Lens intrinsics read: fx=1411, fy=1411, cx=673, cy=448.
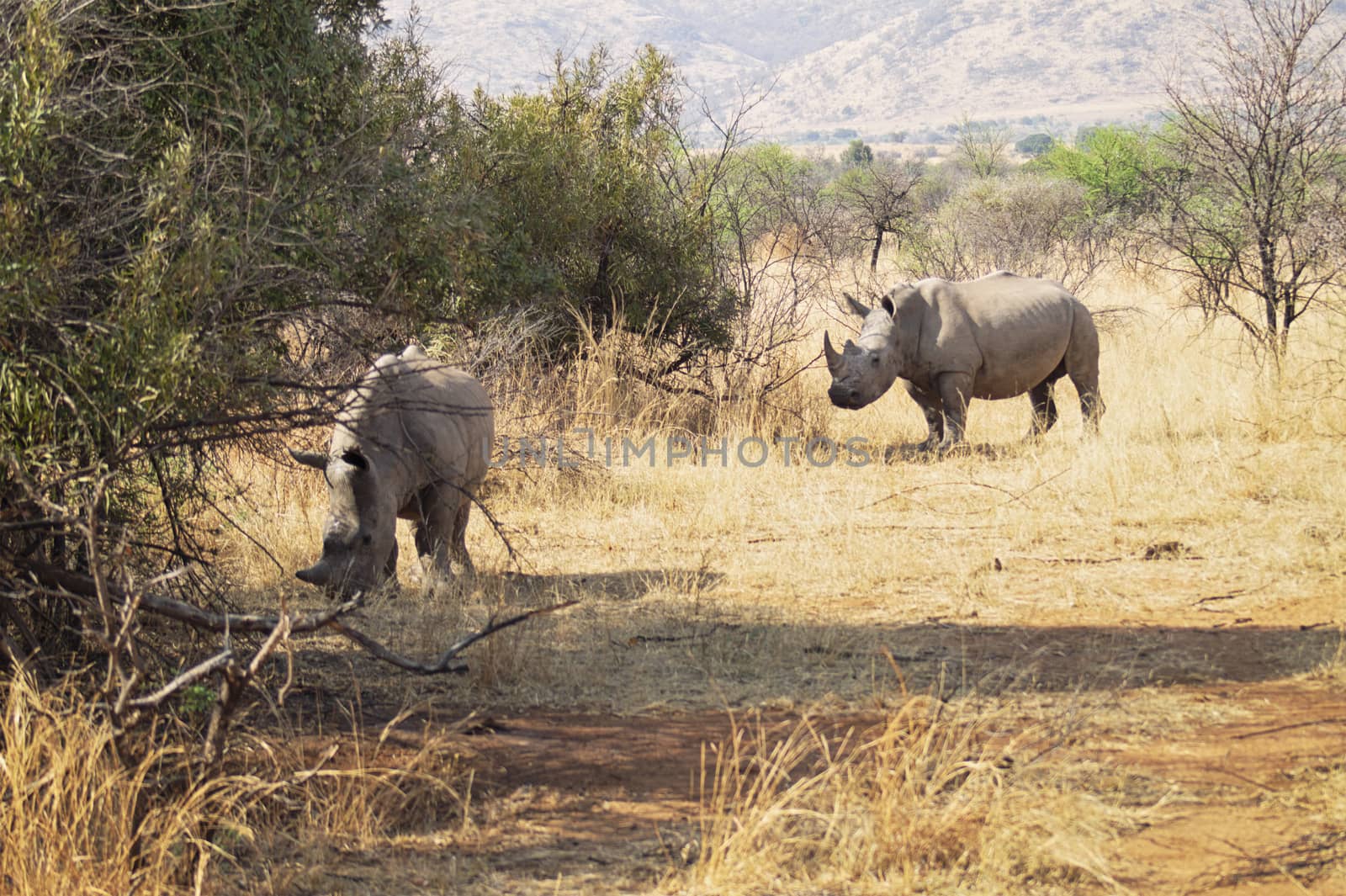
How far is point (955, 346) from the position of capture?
1187 cm

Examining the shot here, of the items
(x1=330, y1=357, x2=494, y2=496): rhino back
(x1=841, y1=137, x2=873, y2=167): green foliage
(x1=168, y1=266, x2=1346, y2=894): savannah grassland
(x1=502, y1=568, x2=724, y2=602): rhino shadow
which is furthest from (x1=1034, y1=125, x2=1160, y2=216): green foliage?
(x1=841, y1=137, x2=873, y2=167): green foliage

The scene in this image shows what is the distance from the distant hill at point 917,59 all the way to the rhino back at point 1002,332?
107712 millimetres

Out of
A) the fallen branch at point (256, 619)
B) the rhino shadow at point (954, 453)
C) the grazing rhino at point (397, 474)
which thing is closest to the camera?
the fallen branch at point (256, 619)

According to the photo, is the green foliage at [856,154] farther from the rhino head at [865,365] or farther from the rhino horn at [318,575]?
the rhino horn at [318,575]

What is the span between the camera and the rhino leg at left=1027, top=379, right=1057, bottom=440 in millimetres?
12734

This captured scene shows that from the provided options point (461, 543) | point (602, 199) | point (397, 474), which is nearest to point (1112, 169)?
point (602, 199)

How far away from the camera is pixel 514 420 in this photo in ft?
36.1

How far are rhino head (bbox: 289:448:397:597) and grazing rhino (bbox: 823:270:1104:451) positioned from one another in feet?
18.6

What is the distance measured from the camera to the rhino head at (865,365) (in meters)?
11.9

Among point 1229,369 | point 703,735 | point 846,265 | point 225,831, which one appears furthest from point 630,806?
point 846,265

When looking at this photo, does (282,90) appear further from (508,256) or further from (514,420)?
(514,420)

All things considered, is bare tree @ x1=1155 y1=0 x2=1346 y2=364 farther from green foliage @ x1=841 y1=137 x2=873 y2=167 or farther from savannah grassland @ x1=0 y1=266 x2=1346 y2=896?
green foliage @ x1=841 y1=137 x2=873 y2=167

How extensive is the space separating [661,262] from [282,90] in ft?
23.9

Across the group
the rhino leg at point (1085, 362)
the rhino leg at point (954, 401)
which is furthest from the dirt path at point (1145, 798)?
the rhino leg at point (1085, 362)
